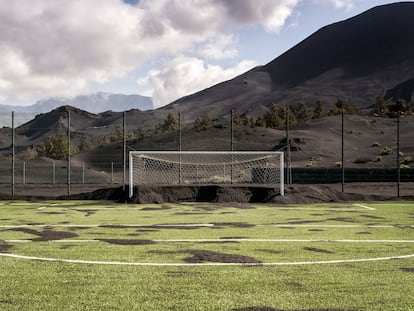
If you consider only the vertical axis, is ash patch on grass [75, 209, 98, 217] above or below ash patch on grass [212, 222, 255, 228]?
below

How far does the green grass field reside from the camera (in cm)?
594

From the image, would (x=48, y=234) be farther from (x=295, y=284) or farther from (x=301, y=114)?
(x=301, y=114)

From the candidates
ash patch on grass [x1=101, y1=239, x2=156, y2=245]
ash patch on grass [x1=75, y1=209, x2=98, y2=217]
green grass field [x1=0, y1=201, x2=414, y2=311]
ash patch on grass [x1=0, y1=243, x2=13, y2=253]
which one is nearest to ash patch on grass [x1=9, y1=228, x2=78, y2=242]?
green grass field [x1=0, y1=201, x2=414, y2=311]

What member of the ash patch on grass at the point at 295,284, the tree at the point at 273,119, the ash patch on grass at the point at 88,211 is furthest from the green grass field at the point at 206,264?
the tree at the point at 273,119

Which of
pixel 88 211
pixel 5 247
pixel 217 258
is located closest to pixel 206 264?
pixel 217 258

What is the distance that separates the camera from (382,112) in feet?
320

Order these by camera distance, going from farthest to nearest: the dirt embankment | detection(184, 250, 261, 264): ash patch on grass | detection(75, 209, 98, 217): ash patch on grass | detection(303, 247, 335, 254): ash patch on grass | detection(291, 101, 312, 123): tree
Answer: detection(291, 101, 312, 123): tree, the dirt embankment, detection(75, 209, 98, 217): ash patch on grass, detection(303, 247, 335, 254): ash patch on grass, detection(184, 250, 261, 264): ash patch on grass

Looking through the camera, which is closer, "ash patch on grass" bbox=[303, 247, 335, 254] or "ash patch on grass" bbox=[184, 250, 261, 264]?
"ash patch on grass" bbox=[184, 250, 261, 264]

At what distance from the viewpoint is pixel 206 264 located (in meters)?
8.13

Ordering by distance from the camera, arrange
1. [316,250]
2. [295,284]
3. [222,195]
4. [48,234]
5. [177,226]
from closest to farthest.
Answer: [295,284], [316,250], [48,234], [177,226], [222,195]

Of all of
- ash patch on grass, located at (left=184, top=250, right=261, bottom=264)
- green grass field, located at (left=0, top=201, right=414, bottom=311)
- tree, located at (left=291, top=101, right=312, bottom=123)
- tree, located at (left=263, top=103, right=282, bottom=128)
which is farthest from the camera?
tree, located at (left=291, top=101, right=312, bottom=123)

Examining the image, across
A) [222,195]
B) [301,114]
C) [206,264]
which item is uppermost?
Result: [301,114]

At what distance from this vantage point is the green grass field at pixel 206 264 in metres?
5.94

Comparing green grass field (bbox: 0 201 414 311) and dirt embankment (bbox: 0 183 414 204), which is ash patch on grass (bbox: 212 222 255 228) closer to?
green grass field (bbox: 0 201 414 311)
